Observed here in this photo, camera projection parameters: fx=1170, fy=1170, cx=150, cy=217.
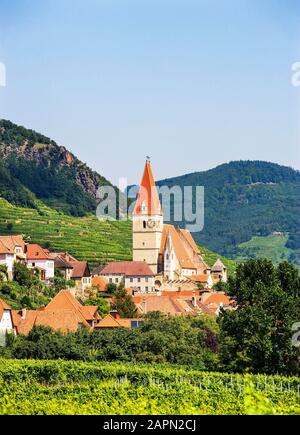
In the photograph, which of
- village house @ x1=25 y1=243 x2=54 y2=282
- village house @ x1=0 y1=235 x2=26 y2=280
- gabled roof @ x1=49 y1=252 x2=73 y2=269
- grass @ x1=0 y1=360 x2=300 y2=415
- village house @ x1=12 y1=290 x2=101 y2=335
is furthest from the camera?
gabled roof @ x1=49 y1=252 x2=73 y2=269

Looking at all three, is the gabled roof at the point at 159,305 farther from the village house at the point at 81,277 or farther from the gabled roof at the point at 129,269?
the gabled roof at the point at 129,269

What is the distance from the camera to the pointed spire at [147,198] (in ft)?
353

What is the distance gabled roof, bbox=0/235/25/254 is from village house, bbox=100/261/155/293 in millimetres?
10454

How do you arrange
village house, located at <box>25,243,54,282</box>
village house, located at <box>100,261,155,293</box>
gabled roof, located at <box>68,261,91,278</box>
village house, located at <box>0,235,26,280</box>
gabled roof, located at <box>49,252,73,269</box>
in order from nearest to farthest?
village house, located at <box>0,235,26,280</box> < village house, located at <box>25,243,54,282</box> < gabled roof, located at <box>68,261,91,278</box> < gabled roof, located at <box>49,252,73,269</box> < village house, located at <box>100,261,155,293</box>

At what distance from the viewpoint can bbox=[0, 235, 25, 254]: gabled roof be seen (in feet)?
282

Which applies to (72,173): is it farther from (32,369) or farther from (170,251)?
(32,369)

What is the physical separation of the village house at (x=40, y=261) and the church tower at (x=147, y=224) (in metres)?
15.8

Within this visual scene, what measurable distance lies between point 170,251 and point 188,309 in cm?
1986

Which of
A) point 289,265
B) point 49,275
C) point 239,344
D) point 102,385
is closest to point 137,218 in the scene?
point 49,275

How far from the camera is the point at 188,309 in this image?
8500cm

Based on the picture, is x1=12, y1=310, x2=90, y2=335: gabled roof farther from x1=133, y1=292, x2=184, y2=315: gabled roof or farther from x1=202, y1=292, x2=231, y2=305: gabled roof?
x1=202, y1=292, x2=231, y2=305: gabled roof

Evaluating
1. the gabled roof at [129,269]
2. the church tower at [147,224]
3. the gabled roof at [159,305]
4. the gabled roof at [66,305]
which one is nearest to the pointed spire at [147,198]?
the church tower at [147,224]

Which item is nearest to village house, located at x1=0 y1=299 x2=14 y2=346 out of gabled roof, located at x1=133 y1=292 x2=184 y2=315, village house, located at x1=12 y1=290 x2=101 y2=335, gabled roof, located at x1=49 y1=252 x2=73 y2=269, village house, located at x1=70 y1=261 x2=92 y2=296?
village house, located at x1=12 y1=290 x2=101 y2=335
